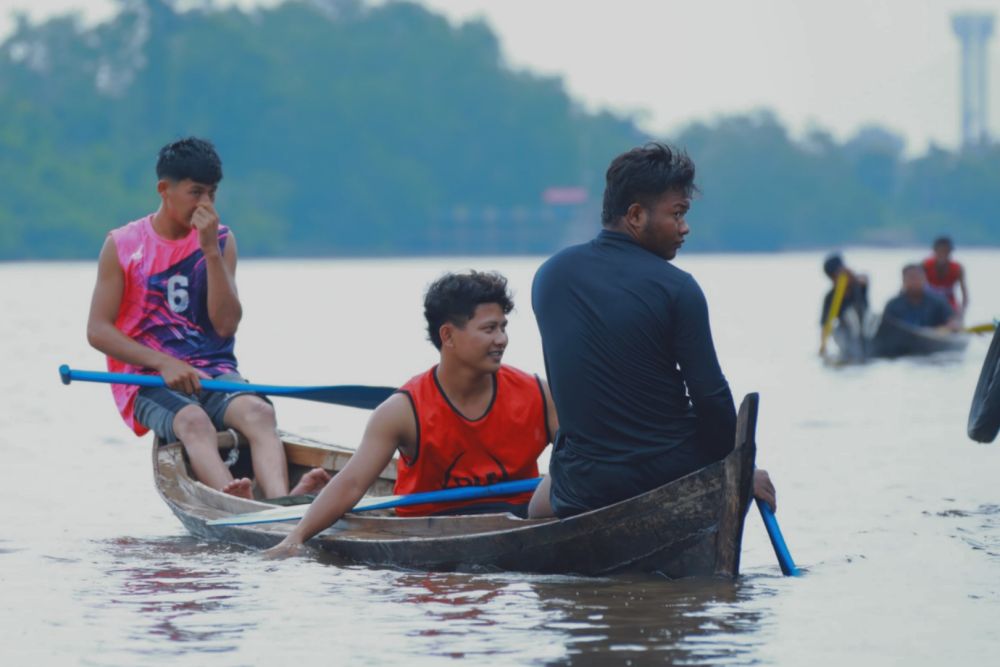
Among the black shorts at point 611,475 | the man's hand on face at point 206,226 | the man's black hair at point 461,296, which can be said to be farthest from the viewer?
the man's hand on face at point 206,226

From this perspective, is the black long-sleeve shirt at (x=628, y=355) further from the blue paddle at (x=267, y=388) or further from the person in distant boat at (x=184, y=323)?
the person in distant boat at (x=184, y=323)

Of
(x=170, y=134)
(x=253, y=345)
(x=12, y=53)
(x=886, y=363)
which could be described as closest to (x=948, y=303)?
(x=886, y=363)

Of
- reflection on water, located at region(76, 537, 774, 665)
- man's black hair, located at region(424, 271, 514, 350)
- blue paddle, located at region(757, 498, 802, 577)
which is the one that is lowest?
reflection on water, located at region(76, 537, 774, 665)

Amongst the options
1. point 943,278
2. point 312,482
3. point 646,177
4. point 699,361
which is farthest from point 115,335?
point 943,278

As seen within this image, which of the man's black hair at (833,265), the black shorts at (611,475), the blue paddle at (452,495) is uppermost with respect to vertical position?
the man's black hair at (833,265)

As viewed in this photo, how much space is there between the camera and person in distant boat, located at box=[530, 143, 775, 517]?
16.5ft

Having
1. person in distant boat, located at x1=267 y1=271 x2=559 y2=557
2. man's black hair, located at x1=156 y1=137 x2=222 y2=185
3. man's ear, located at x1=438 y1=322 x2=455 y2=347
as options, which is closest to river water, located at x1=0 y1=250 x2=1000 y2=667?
person in distant boat, located at x1=267 y1=271 x2=559 y2=557

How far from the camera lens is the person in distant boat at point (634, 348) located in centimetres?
503

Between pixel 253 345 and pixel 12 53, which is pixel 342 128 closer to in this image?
pixel 12 53

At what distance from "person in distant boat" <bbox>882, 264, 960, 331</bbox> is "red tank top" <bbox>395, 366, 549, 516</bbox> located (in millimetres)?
12018

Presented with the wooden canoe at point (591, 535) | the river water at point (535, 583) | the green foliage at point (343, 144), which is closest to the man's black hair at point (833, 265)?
the river water at point (535, 583)

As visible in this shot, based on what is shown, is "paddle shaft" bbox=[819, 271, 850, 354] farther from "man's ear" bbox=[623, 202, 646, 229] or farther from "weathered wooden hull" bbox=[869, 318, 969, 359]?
"man's ear" bbox=[623, 202, 646, 229]

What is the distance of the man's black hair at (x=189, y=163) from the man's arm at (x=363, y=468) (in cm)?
149

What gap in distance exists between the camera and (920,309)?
17734mm
